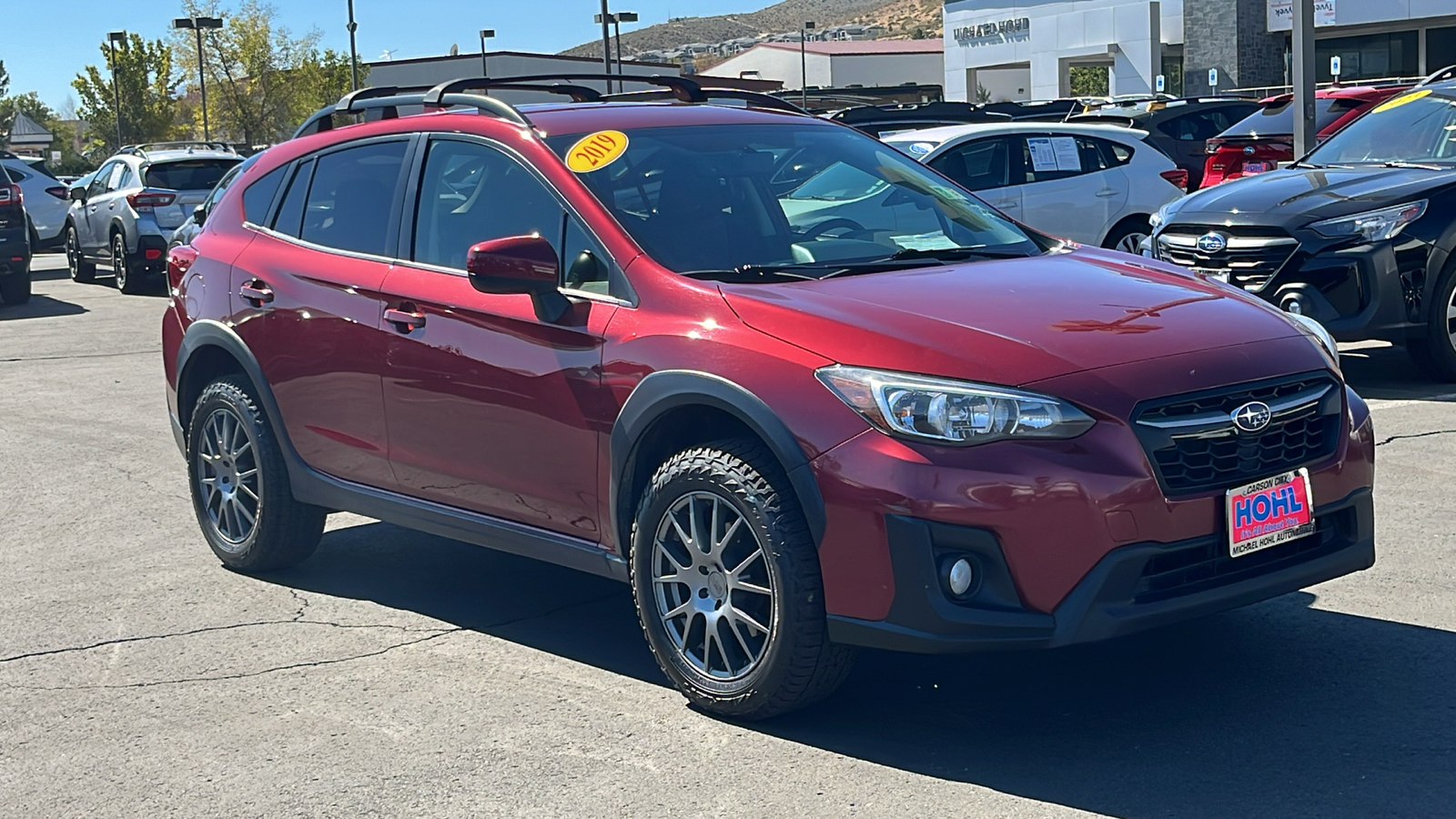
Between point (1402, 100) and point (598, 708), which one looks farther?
point (1402, 100)

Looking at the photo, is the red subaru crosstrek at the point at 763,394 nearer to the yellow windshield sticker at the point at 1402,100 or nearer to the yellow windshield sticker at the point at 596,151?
the yellow windshield sticker at the point at 596,151

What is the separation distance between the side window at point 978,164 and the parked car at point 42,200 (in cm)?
1651

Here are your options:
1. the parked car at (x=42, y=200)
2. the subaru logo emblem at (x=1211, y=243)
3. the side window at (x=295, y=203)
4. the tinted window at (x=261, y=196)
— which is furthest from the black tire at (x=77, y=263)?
the side window at (x=295, y=203)

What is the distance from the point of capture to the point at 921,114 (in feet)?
61.4

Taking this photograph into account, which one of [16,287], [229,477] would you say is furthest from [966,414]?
[16,287]

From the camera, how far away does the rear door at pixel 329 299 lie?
5.59 meters

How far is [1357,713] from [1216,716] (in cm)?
36

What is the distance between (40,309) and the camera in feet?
60.6

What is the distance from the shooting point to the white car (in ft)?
45.2

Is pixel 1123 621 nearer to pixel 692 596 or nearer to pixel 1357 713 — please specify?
pixel 1357 713

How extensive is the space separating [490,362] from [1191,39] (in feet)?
175

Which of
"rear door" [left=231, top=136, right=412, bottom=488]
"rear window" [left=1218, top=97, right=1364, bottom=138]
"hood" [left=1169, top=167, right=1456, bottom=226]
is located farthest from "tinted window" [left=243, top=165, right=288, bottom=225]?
"rear window" [left=1218, top=97, right=1364, bottom=138]

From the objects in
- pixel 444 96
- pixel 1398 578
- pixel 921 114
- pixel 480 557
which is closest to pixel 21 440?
pixel 480 557

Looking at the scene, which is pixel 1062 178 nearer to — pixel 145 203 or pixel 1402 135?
pixel 1402 135
